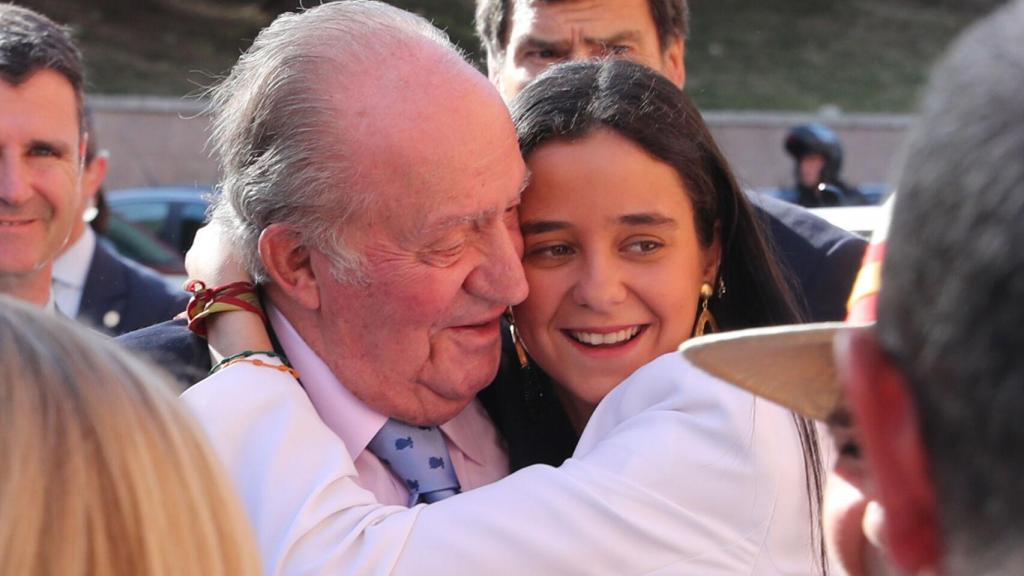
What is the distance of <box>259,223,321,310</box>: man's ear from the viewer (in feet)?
8.12

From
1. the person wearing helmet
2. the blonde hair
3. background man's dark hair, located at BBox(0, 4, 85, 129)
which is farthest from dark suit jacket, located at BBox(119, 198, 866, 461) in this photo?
the person wearing helmet

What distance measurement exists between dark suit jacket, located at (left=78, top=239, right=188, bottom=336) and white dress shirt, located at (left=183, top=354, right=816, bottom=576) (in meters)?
2.25

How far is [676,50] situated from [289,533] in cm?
243

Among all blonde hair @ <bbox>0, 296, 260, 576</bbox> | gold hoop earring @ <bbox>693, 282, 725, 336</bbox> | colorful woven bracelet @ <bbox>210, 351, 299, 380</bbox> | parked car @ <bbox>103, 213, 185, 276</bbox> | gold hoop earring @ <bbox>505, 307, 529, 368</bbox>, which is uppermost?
blonde hair @ <bbox>0, 296, 260, 576</bbox>

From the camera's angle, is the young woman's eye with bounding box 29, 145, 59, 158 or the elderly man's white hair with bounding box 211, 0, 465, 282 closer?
the elderly man's white hair with bounding box 211, 0, 465, 282

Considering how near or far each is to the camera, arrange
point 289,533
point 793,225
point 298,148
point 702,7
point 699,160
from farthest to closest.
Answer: point 702,7 → point 793,225 → point 699,160 → point 298,148 → point 289,533

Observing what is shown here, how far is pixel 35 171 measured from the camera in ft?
13.5

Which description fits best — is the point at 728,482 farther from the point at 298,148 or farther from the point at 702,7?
the point at 702,7

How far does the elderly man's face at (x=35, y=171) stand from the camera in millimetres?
4031

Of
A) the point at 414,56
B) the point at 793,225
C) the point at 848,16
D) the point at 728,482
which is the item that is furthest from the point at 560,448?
the point at 848,16

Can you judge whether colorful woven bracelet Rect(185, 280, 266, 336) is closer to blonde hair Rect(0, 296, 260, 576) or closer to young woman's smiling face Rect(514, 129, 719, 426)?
young woman's smiling face Rect(514, 129, 719, 426)

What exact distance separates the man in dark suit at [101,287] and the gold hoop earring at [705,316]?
2.16m

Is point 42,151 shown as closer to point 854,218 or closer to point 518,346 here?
point 518,346

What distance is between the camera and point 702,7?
84.5 feet
